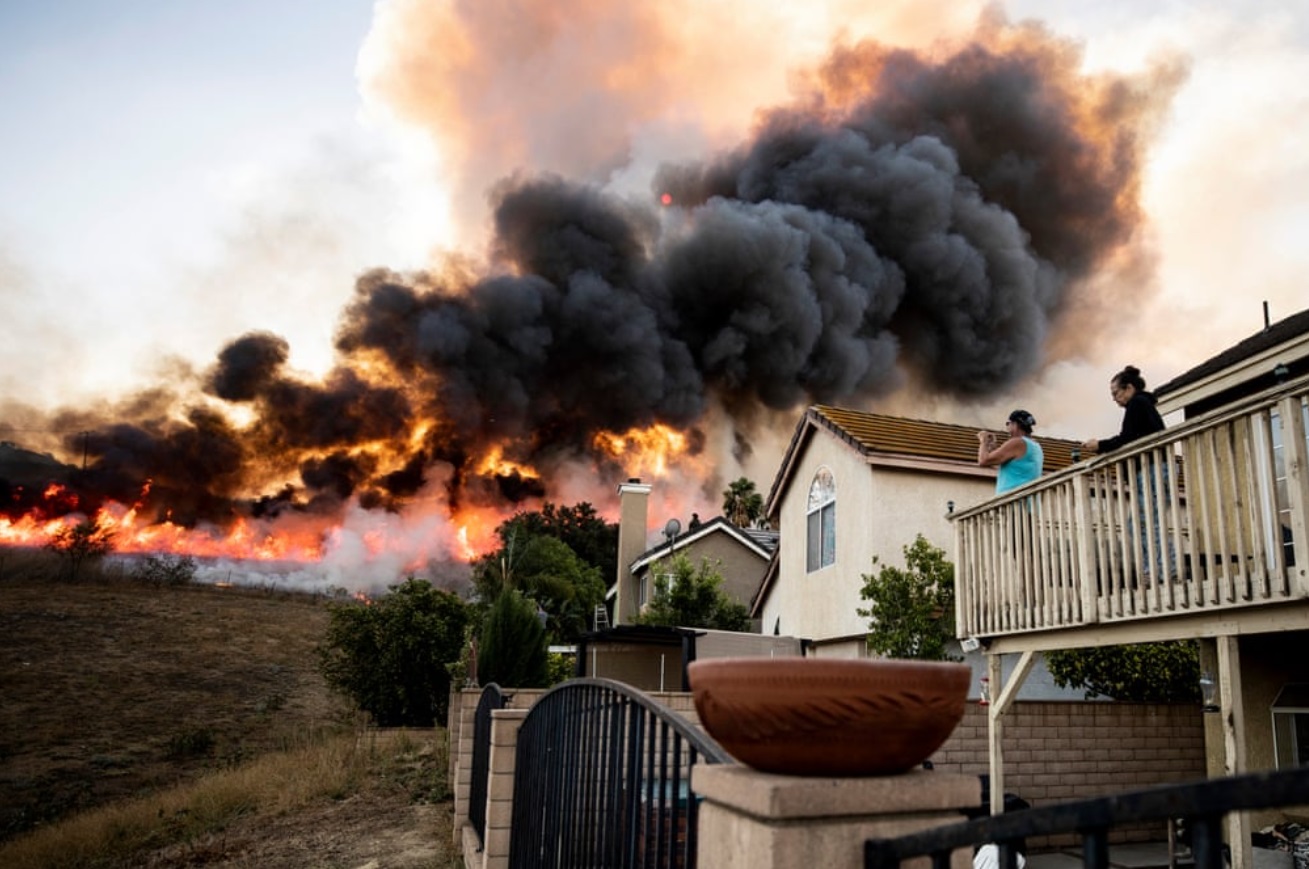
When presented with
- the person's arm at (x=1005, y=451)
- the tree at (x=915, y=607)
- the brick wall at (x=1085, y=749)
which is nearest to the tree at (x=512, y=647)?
the tree at (x=915, y=607)

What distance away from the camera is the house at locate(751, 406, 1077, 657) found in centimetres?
1412

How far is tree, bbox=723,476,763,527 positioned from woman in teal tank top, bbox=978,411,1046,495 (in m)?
38.1

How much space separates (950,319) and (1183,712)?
34.7 meters

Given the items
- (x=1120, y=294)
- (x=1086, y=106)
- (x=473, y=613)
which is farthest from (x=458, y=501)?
(x=1086, y=106)

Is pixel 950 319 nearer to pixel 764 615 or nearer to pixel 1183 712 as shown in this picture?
pixel 764 615

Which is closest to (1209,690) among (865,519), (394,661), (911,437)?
(865,519)

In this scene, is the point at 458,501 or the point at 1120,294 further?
the point at 458,501

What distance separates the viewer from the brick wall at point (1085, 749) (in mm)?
9727

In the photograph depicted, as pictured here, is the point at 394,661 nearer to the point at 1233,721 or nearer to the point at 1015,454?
the point at 1015,454

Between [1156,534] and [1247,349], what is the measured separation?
368cm

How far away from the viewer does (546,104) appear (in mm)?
47406

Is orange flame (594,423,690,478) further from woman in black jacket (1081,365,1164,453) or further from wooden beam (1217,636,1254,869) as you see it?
wooden beam (1217,636,1254,869)

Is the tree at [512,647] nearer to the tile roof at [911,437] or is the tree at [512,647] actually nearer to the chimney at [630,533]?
the tile roof at [911,437]

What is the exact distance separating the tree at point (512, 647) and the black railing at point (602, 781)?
10.0 meters
